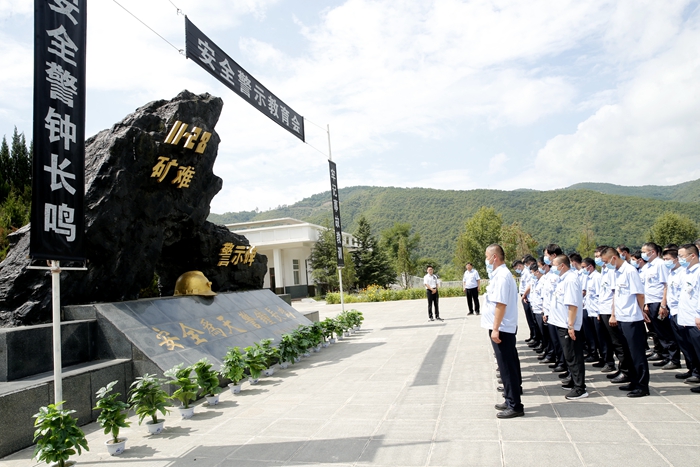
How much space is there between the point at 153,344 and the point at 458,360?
139 inches

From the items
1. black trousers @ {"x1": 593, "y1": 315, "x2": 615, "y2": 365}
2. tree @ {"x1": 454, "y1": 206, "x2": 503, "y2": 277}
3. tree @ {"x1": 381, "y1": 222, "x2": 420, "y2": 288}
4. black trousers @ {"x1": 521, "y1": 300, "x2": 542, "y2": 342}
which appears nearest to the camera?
black trousers @ {"x1": 593, "y1": 315, "x2": 615, "y2": 365}

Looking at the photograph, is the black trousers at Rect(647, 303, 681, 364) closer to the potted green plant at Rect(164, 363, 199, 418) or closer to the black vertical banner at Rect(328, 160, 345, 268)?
the potted green plant at Rect(164, 363, 199, 418)

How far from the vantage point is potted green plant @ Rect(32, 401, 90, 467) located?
9.23 feet

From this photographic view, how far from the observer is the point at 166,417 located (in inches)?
159

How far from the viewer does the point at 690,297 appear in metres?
4.08

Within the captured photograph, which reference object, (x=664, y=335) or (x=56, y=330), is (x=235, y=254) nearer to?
(x=56, y=330)

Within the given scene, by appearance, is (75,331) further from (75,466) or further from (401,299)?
(401,299)

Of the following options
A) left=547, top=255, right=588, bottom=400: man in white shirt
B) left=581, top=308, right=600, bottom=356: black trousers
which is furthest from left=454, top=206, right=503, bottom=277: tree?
left=547, top=255, right=588, bottom=400: man in white shirt

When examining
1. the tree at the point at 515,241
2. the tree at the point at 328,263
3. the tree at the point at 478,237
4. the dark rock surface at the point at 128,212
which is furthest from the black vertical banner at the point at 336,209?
the tree at the point at 478,237

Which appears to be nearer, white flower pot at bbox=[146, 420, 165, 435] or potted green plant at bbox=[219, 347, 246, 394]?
white flower pot at bbox=[146, 420, 165, 435]

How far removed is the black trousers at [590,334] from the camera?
210 inches

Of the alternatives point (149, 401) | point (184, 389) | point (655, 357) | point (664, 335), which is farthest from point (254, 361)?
point (655, 357)

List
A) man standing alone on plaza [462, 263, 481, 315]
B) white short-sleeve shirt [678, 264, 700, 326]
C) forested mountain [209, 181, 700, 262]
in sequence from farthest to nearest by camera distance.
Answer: forested mountain [209, 181, 700, 262], man standing alone on plaza [462, 263, 481, 315], white short-sleeve shirt [678, 264, 700, 326]

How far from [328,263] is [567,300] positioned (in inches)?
825
